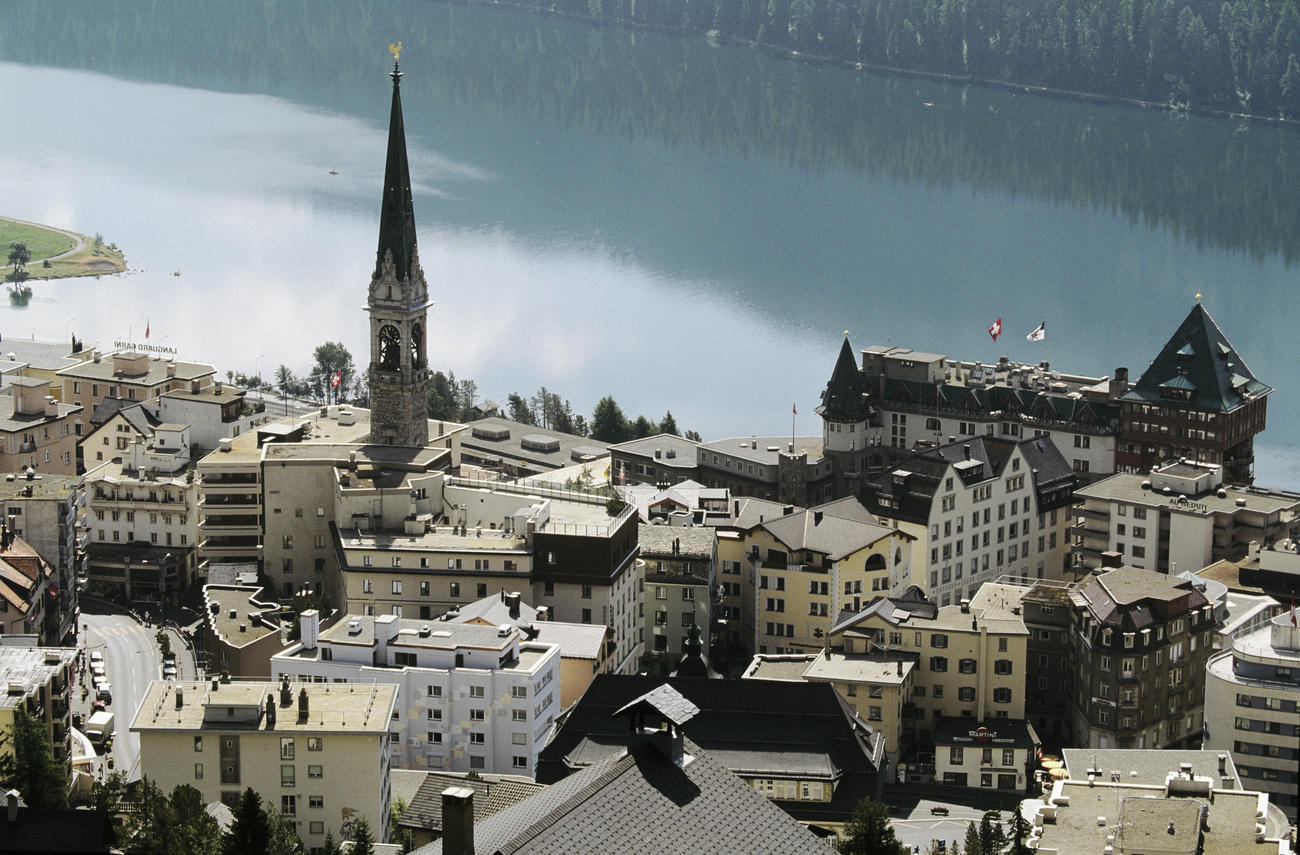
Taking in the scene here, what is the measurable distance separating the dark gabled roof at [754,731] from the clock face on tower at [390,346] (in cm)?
1859

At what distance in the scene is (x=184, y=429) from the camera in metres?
57.5

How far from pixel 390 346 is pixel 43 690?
1888cm

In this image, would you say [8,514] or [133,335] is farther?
[133,335]

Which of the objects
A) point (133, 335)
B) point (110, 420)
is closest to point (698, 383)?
point (133, 335)

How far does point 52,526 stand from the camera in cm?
5038

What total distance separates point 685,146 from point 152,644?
92.9 meters

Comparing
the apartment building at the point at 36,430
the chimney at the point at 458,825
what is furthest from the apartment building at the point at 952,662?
the chimney at the point at 458,825

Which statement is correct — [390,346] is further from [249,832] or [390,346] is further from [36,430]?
[249,832]

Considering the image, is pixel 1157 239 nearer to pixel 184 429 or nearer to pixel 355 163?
pixel 355 163

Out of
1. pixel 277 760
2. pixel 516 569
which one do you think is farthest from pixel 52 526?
pixel 277 760

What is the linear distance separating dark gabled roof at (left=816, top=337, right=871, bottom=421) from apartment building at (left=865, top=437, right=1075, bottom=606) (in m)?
5.64

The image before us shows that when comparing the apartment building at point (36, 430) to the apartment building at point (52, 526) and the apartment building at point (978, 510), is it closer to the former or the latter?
the apartment building at point (52, 526)

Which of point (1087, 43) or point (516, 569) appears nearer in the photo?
point (516, 569)

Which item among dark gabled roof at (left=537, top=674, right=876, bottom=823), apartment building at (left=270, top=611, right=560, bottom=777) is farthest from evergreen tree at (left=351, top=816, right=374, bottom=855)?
apartment building at (left=270, top=611, right=560, bottom=777)
